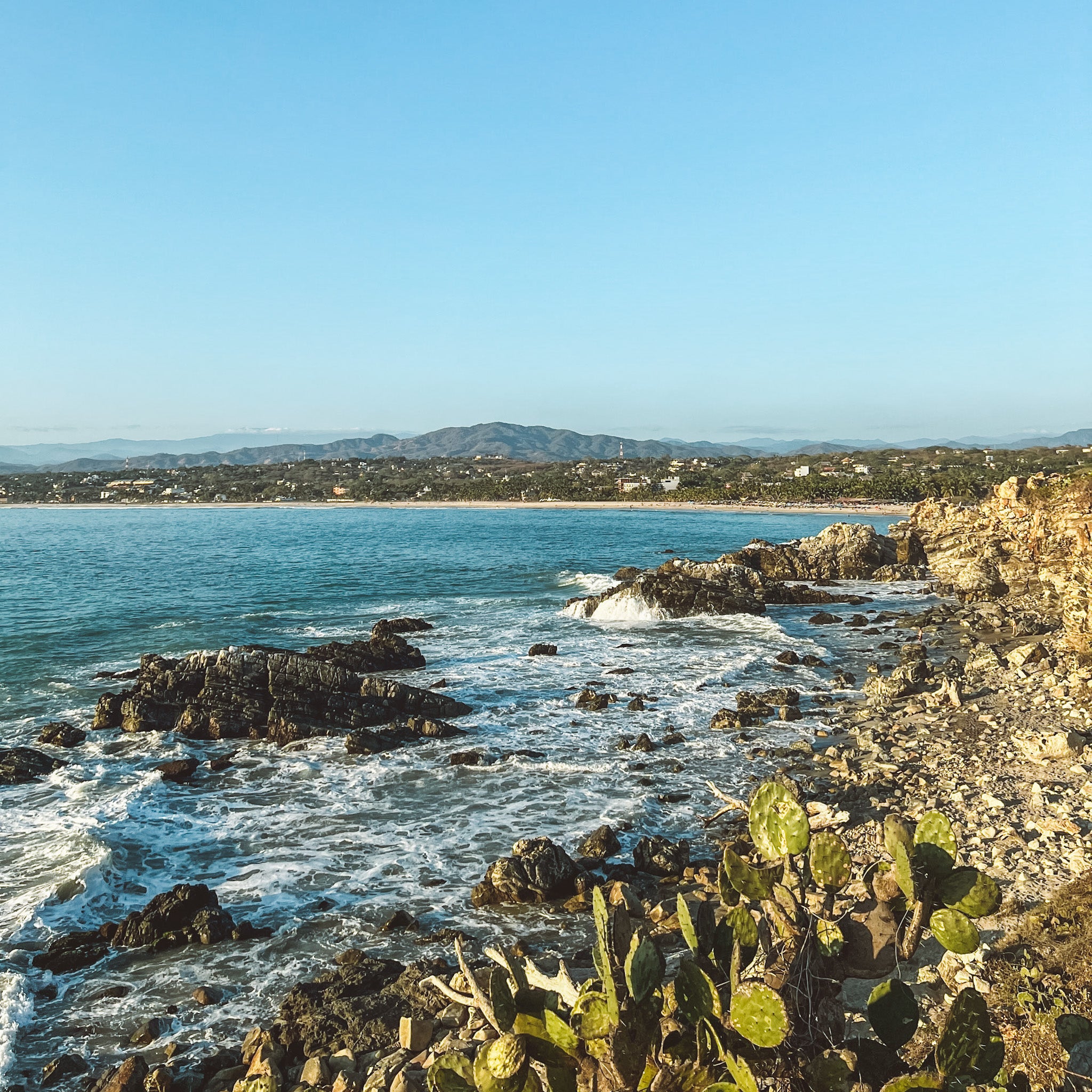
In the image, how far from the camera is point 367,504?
156 meters

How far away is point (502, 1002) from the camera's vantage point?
5.08 m

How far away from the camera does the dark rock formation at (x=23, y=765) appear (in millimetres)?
17359

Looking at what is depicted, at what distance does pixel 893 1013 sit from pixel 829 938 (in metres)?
0.62

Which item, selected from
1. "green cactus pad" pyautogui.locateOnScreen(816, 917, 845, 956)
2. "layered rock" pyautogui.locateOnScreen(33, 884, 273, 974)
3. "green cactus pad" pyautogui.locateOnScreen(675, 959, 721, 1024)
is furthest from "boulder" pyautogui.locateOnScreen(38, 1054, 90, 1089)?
"green cactus pad" pyautogui.locateOnScreen(816, 917, 845, 956)

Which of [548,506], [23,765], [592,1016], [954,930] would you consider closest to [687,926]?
[592,1016]

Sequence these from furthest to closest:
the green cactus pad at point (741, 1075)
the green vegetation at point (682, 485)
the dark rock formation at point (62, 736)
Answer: the green vegetation at point (682, 485) < the dark rock formation at point (62, 736) < the green cactus pad at point (741, 1075)

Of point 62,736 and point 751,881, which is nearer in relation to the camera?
point 751,881

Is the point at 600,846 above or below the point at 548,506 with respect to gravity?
below

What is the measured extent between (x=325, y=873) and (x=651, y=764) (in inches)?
298

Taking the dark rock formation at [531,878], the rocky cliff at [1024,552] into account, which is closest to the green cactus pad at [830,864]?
the dark rock formation at [531,878]

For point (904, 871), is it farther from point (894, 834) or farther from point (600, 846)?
point (600, 846)

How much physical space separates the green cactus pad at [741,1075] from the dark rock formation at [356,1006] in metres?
5.33

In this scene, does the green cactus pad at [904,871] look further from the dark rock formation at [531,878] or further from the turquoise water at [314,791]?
the dark rock formation at [531,878]

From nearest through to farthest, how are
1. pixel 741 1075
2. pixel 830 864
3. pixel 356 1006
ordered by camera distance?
1. pixel 741 1075
2. pixel 830 864
3. pixel 356 1006
